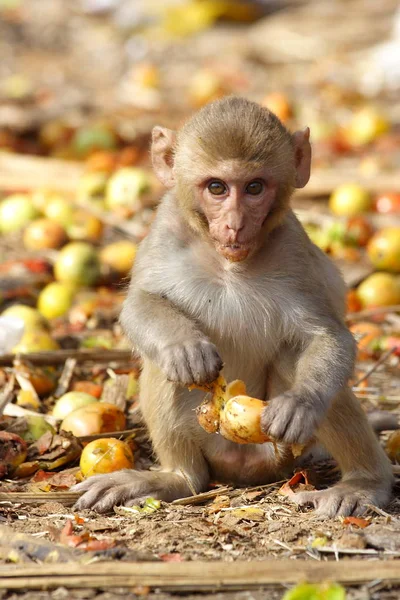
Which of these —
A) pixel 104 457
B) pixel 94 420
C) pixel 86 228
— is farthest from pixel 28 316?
pixel 104 457

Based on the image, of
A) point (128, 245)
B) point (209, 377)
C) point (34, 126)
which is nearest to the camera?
point (209, 377)

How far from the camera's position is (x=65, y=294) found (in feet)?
29.0

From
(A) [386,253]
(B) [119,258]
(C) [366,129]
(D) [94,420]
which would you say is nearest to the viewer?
(D) [94,420]

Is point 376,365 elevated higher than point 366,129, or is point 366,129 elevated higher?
point 366,129

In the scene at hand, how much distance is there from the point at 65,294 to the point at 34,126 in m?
5.01

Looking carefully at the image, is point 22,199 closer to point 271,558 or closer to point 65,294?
point 65,294

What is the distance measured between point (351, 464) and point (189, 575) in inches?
64.2

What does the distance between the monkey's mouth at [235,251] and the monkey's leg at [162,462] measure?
87cm

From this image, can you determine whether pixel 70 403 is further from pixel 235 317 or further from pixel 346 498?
pixel 346 498

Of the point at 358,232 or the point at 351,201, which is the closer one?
the point at 358,232

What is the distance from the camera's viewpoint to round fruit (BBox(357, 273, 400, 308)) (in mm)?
8758

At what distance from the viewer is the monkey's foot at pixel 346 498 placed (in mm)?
5289

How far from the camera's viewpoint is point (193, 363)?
5.03m

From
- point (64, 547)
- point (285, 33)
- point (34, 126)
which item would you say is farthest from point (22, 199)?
point (285, 33)
